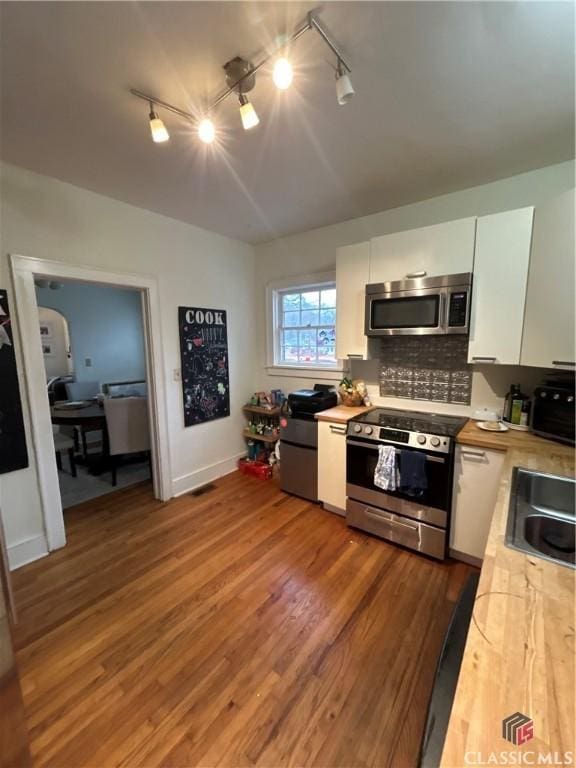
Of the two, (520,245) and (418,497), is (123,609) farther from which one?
(520,245)

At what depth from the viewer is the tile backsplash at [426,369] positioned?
2516 mm

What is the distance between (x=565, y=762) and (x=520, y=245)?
2272mm

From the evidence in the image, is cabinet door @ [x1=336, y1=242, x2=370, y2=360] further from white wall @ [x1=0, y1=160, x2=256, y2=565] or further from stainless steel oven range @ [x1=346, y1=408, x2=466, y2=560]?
white wall @ [x1=0, y1=160, x2=256, y2=565]

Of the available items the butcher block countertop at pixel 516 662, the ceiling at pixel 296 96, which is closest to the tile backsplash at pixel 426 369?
the ceiling at pixel 296 96

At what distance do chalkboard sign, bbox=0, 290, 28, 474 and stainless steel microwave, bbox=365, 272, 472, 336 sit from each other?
2520 mm

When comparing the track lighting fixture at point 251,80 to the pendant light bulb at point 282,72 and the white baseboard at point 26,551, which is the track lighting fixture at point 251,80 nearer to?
the pendant light bulb at point 282,72

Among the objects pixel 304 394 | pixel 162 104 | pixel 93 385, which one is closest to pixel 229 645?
pixel 304 394

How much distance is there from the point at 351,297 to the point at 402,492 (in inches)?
63.2

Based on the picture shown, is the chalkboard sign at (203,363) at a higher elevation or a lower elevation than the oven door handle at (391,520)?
higher

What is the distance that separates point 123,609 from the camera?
1.83 meters

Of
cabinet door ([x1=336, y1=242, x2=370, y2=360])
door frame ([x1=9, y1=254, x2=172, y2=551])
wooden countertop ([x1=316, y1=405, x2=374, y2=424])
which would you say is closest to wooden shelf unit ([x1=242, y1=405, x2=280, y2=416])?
wooden countertop ([x1=316, y1=405, x2=374, y2=424])

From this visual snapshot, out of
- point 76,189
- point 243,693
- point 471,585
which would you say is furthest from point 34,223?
point 471,585

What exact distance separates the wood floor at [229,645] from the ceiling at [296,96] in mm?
2659

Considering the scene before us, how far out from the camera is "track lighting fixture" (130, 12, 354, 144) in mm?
1196
